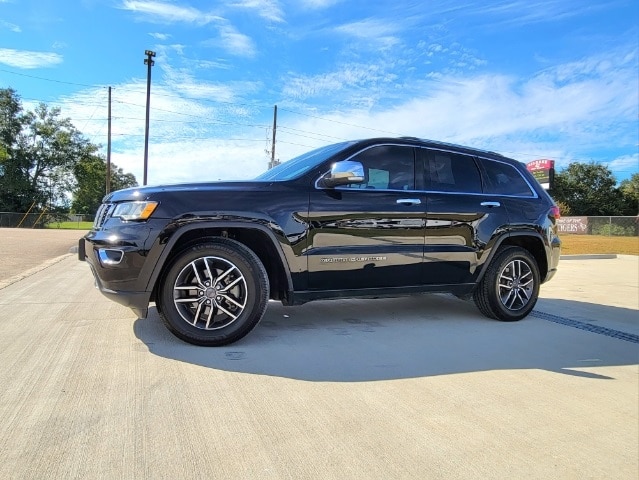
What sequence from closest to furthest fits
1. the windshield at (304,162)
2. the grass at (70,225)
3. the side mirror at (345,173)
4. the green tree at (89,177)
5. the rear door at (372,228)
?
the side mirror at (345,173) < the rear door at (372,228) < the windshield at (304,162) < the grass at (70,225) < the green tree at (89,177)

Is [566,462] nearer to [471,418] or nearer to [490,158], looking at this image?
[471,418]

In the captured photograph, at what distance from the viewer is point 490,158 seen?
548cm

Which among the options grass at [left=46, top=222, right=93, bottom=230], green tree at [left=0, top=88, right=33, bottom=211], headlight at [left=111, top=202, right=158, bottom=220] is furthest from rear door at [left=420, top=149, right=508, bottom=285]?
green tree at [left=0, top=88, right=33, bottom=211]

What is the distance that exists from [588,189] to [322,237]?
7629 cm

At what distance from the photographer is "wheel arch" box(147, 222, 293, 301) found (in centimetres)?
379

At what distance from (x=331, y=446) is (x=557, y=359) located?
2.53 m

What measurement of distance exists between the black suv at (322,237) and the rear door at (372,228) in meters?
0.01

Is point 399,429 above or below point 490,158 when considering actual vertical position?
below

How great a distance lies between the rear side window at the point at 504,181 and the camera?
5.39 meters

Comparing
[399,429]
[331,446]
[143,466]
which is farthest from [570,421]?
[143,466]

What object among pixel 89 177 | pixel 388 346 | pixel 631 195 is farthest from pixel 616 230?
pixel 89 177

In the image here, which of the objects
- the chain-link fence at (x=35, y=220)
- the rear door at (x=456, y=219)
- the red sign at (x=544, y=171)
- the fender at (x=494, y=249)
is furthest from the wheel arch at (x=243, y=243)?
the chain-link fence at (x=35, y=220)

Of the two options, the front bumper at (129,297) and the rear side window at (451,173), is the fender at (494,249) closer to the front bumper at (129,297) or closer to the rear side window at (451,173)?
the rear side window at (451,173)

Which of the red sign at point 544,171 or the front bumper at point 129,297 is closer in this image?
the front bumper at point 129,297
